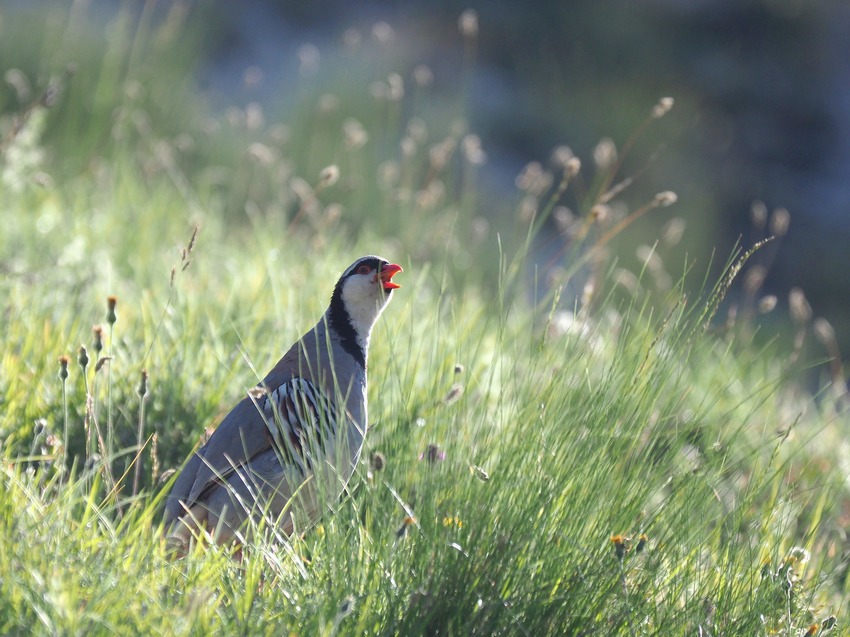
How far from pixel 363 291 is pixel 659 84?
8574 millimetres

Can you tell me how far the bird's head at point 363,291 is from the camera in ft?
11.0

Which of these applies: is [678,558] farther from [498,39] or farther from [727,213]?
[498,39]

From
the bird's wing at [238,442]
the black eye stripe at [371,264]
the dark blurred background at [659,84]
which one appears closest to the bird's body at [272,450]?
the bird's wing at [238,442]

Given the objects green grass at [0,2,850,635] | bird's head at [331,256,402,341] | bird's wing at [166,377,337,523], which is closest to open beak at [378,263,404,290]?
bird's head at [331,256,402,341]

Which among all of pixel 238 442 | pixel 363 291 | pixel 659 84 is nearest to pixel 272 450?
pixel 238 442

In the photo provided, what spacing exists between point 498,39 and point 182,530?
31.4 ft

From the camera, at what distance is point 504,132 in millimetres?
10344

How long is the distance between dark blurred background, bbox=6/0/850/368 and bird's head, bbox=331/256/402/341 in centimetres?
551

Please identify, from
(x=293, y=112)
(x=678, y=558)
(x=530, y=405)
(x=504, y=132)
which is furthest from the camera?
(x=504, y=132)

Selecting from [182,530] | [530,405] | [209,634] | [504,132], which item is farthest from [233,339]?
[504,132]

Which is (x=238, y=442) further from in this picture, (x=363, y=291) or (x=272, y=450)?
(x=363, y=291)

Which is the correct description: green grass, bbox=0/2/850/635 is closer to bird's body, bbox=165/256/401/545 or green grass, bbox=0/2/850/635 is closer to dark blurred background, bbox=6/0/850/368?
bird's body, bbox=165/256/401/545

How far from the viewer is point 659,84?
11109mm

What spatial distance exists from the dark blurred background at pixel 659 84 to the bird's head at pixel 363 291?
18.1 ft
